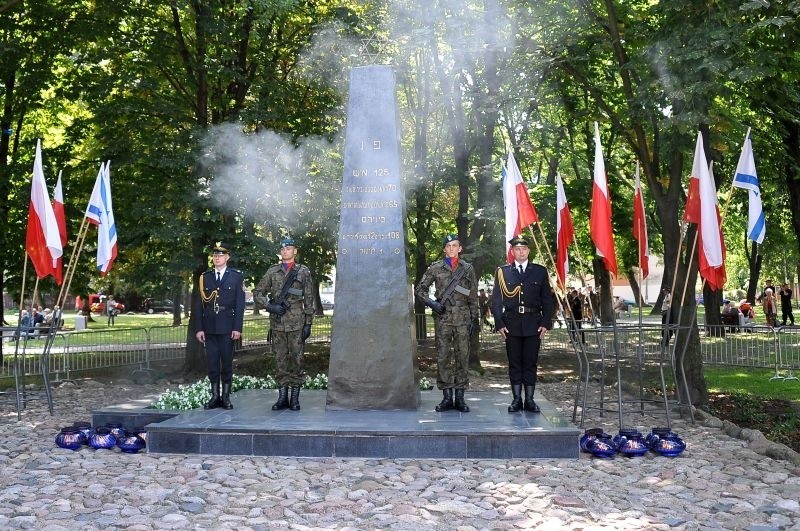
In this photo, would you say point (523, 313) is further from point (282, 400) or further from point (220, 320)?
point (220, 320)

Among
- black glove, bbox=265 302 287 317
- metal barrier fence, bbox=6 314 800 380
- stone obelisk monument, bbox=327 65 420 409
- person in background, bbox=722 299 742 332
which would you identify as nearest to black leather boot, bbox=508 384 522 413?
stone obelisk monument, bbox=327 65 420 409

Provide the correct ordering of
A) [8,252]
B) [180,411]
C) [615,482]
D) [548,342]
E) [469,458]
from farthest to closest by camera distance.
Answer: [548,342] < [8,252] < [180,411] < [469,458] < [615,482]

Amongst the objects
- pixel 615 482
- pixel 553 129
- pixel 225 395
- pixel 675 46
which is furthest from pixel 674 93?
pixel 553 129

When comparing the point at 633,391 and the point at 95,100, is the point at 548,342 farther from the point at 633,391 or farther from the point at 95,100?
the point at 95,100

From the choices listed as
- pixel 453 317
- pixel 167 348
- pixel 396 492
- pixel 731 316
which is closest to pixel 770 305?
pixel 731 316

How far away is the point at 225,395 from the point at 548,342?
1182cm

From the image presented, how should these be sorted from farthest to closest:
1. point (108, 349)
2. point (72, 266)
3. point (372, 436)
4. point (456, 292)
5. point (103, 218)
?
point (108, 349)
point (72, 266)
point (103, 218)
point (456, 292)
point (372, 436)

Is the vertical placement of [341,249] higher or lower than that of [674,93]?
lower

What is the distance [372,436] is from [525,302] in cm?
222

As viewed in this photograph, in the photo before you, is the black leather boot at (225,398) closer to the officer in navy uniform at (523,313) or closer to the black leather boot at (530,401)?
the officer in navy uniform at (523,313)

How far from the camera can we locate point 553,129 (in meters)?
16.5

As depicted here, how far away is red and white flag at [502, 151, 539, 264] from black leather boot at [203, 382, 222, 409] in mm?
3526

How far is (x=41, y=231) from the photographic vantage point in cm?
1031

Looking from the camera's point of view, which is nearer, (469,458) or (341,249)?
(469,458)
